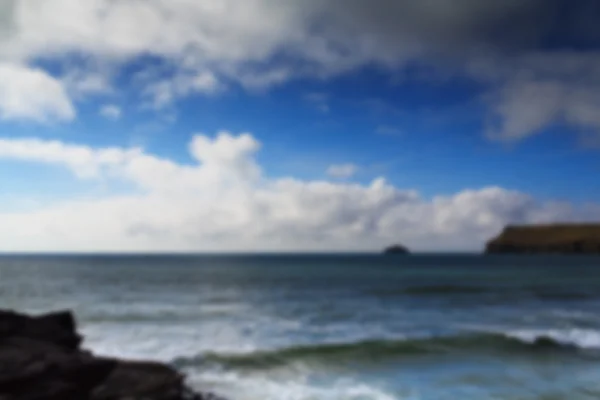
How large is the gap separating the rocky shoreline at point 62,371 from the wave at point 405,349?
6341 mm

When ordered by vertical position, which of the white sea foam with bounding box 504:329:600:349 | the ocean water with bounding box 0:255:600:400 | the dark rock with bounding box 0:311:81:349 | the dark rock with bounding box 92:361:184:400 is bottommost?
the ocean water with bounding box 0:255:600:400

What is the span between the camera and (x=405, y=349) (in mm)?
23516

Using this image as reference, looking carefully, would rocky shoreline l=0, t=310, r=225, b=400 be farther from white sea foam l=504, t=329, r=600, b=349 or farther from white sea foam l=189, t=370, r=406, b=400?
white sea foam l=504, t=329, r=600, b=349

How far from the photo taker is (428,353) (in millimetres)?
22734

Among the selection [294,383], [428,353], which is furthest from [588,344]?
[294,383]

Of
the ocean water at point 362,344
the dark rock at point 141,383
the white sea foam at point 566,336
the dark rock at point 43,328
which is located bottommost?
the ocean water at point 362,344

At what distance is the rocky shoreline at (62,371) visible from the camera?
10.8m

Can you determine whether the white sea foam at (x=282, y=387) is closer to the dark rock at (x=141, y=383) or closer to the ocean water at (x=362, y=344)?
the ocean water at (x=362, y=344)

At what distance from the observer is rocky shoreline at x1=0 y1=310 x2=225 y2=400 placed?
10797mm

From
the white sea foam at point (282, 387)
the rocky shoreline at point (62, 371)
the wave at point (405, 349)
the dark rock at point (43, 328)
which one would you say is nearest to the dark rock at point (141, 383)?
the rocky shoreline at point (62, 371)

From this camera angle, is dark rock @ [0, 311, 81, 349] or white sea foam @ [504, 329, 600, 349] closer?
dark rock @ [0, 311, 81, 349]

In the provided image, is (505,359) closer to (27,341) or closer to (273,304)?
(27,341)

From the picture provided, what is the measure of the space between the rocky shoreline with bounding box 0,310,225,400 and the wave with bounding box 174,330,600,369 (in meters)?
6.34

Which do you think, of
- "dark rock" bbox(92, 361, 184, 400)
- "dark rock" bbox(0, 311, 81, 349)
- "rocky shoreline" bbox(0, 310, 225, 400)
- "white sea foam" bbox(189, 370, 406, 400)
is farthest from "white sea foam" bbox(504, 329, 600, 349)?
"dark rock" bbox(0, 311, 81, 349)
